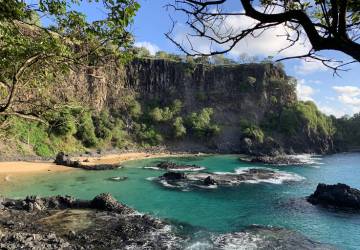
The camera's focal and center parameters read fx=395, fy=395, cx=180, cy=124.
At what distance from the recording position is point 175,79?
7869 centimetres

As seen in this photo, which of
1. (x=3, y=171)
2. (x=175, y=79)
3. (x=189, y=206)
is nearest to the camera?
(x=189, y=206)

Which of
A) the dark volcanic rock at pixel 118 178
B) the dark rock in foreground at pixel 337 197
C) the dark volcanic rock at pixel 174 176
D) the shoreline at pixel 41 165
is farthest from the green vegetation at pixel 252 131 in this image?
the dark rock in foreground at pixel 337 197

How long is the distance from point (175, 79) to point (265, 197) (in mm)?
49115

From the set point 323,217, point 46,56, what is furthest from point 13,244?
point 323,217

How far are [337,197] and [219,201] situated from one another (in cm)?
874

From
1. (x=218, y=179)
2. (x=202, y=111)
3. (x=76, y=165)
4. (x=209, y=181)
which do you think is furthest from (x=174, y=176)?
(x=202, y=111)

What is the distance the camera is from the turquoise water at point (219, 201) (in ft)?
77.5

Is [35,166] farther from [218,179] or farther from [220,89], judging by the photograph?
[220,89]

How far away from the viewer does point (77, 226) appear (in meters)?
21.4

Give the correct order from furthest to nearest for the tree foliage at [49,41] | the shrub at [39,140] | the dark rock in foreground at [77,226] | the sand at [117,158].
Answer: the sand at [117,158] → the shrub at [39,140] → the dark rock in foreground at [77,226] → the tree foliage at [49,41]

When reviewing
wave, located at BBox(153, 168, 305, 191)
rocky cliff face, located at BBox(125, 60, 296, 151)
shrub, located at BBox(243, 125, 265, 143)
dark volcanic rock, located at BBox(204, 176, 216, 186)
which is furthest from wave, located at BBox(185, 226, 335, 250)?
shrub, located at BBox(243, 125, 265, 143)

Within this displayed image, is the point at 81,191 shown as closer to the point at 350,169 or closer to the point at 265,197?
the point at 265,197

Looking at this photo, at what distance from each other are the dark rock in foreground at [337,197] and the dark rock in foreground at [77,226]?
13752 mm

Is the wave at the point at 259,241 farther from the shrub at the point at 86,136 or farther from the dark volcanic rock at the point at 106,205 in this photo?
the shrub at the point at 86,136
